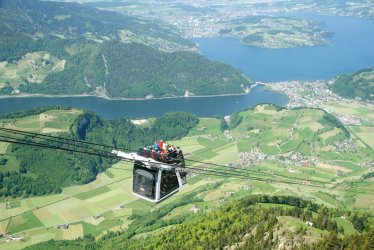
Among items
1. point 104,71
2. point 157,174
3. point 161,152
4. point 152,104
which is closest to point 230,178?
point 152,104

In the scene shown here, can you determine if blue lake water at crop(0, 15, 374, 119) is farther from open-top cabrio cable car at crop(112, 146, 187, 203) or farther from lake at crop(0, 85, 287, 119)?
open-top cabrio cable car at crop(112, 146, 187, 203)

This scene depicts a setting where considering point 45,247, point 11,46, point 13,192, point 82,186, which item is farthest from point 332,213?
point 11,46

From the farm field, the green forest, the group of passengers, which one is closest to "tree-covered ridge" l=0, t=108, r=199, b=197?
the farm field

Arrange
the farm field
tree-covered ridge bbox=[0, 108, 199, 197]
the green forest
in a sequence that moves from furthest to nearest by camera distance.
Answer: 1. tree-covered ridge bbox=[0, 108, 199, 197]
2. the farm field
3. the green forest

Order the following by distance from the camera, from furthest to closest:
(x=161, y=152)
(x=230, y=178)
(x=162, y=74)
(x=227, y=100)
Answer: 1. (x=162, y=74)
2. (x=227, y=100)
3. (x=230, y=178)
4. (x=161, y=152)

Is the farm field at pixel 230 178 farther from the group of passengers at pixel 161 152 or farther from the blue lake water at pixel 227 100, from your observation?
the group of passengers at pixel 161 152

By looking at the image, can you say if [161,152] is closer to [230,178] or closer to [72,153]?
[230,178]

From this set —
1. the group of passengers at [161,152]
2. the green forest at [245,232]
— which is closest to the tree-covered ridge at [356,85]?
the green forest at [245,232]

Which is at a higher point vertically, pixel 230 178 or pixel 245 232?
pixel 245 232
